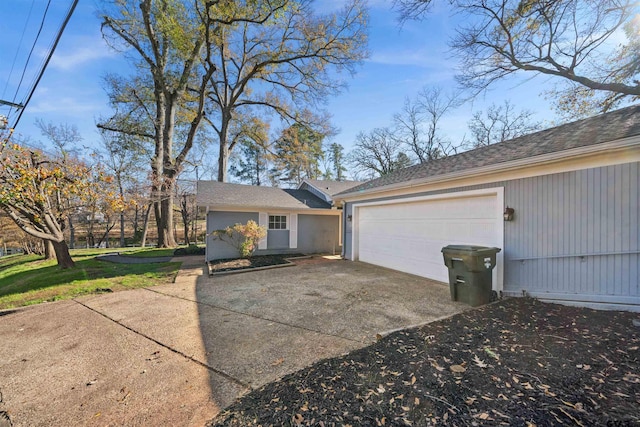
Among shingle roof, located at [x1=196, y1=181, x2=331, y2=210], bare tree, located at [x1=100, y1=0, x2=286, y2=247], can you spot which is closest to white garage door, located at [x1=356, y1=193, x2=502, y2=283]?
shingle roof, located at [x1=196, y1=181, x2=331, y2=210]

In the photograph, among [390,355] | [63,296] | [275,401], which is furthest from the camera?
[63,296]

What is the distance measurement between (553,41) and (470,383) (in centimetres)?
1052

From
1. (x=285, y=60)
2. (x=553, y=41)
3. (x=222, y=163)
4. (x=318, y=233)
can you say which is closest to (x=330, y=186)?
(x=318, y=233)

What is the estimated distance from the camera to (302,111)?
61.0 ft

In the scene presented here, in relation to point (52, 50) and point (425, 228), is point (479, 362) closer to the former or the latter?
point (425, 228)

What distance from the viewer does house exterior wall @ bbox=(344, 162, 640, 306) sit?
3900 millimetres

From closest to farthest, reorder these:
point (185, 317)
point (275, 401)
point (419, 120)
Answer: point (275, 401), point (185, 317), point (419, 120)

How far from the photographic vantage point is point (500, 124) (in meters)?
20.6

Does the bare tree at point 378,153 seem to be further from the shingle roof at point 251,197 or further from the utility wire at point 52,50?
the utility wire at point 52,50

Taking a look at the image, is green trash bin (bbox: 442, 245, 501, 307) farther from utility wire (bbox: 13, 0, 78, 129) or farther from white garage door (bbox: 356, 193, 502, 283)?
utility wire (bbox: 13, 0, 78, 129)

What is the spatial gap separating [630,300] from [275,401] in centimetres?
507

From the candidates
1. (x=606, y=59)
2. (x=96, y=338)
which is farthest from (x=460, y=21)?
(x=96, y=338)

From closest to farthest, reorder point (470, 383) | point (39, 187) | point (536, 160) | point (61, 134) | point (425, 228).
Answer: point (470, 383) → point (536, 160) → point (425, 228) → point (39, 187) → point (61, 134)

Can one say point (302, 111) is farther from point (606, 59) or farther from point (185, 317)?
point (185, 317)
